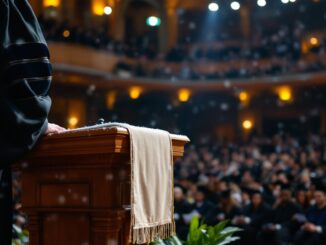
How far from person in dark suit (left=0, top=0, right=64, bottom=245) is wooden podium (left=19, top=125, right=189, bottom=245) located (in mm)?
131

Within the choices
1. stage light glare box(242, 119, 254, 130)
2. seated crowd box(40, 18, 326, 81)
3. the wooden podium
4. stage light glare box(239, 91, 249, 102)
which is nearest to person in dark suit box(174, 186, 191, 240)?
the wooden podium

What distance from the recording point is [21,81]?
1.80 meters

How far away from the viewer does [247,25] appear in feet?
70.7

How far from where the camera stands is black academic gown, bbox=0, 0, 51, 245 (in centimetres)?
175

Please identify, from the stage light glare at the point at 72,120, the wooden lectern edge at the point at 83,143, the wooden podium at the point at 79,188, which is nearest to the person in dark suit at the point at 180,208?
the wooden podium at the point at 79,188

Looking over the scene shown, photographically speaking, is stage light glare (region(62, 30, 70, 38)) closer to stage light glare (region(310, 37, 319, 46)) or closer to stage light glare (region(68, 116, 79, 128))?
stage light glare (region(68, 116, 79, 128))

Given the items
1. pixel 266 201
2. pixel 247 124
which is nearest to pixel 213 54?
pixel 247 124

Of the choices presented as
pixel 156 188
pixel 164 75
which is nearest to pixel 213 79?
pixel 164 75

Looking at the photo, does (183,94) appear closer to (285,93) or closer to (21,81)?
(285,93)

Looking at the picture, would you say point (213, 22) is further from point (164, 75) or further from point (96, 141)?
point (96, 141)

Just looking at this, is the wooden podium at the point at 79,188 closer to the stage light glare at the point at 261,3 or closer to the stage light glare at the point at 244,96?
the stage light glare at the point at 244,96

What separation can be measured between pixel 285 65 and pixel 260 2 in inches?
138

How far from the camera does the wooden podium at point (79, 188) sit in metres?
1.85

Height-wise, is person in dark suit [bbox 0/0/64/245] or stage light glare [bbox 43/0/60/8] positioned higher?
stage light glare [bbox 43/0/60/8]
